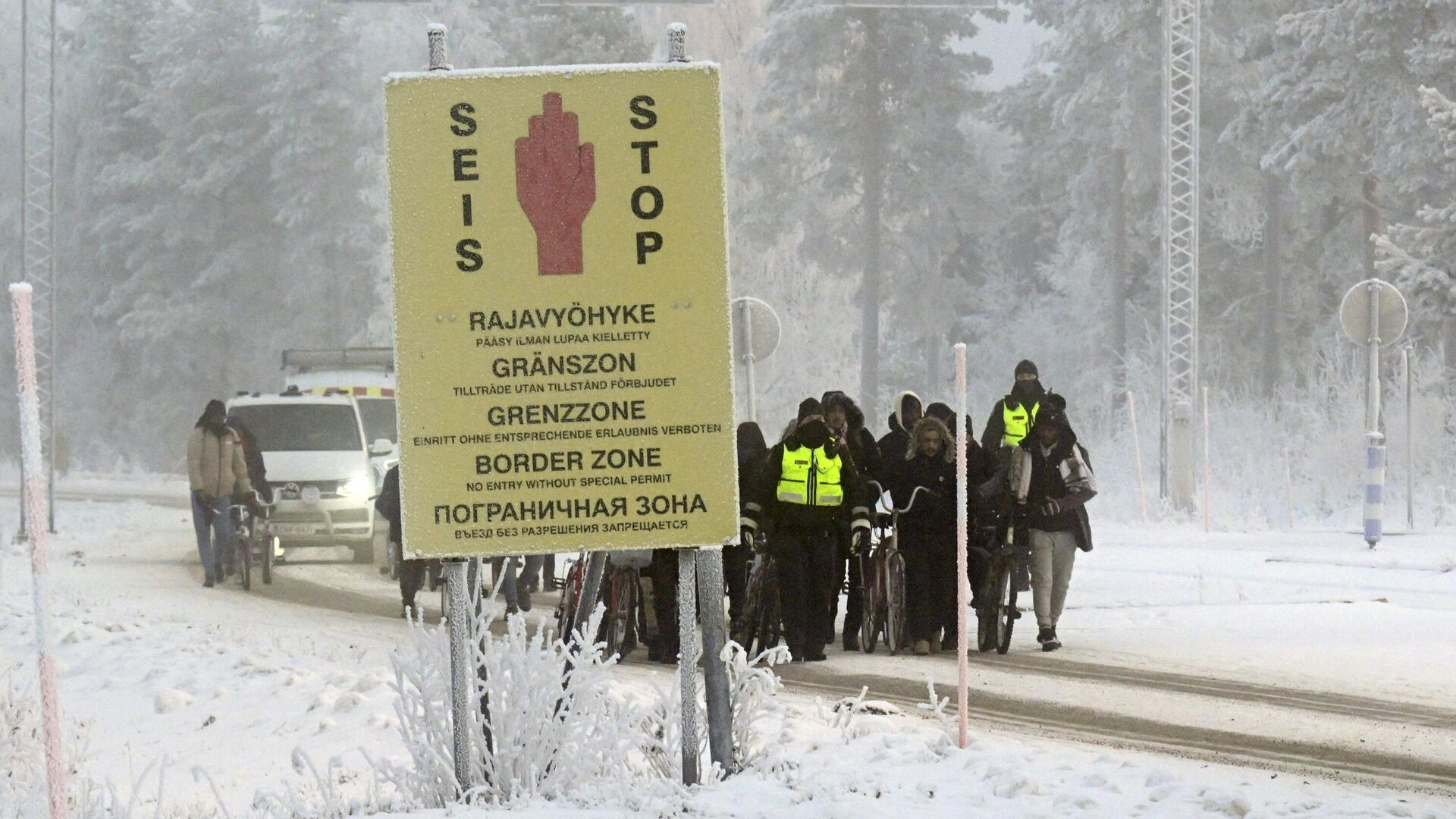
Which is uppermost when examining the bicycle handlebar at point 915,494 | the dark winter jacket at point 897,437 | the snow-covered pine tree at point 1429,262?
the snow-covered pine tree at point 1429,262

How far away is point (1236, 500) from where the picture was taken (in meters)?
32.1

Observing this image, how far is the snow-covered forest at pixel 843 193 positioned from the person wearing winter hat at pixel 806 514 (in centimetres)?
2511

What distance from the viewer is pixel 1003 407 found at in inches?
657

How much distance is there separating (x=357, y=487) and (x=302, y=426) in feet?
3.53

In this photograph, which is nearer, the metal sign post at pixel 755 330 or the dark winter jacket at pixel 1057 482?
the dark winter jacket at pixel 1057 482

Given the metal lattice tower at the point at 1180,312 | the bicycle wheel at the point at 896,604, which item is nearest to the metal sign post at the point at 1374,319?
the metal lattice tower at the point at 1180,312

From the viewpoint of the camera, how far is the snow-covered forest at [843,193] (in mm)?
48938

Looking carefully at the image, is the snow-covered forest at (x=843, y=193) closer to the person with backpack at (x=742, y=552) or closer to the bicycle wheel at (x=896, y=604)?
the bicycle wheel at (x=896, y=604)

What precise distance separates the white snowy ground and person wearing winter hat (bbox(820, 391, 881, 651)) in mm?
830

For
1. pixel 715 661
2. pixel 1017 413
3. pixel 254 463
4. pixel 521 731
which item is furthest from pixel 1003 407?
pixel 254 463

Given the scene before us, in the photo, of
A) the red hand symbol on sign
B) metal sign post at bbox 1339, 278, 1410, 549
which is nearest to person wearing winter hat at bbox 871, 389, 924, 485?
the red hand symbol on sign

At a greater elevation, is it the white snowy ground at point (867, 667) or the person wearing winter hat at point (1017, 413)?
the person wearing winter hat at point (1017, 413)

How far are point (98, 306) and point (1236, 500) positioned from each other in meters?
42.2

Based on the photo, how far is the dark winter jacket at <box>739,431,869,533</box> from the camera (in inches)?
580
